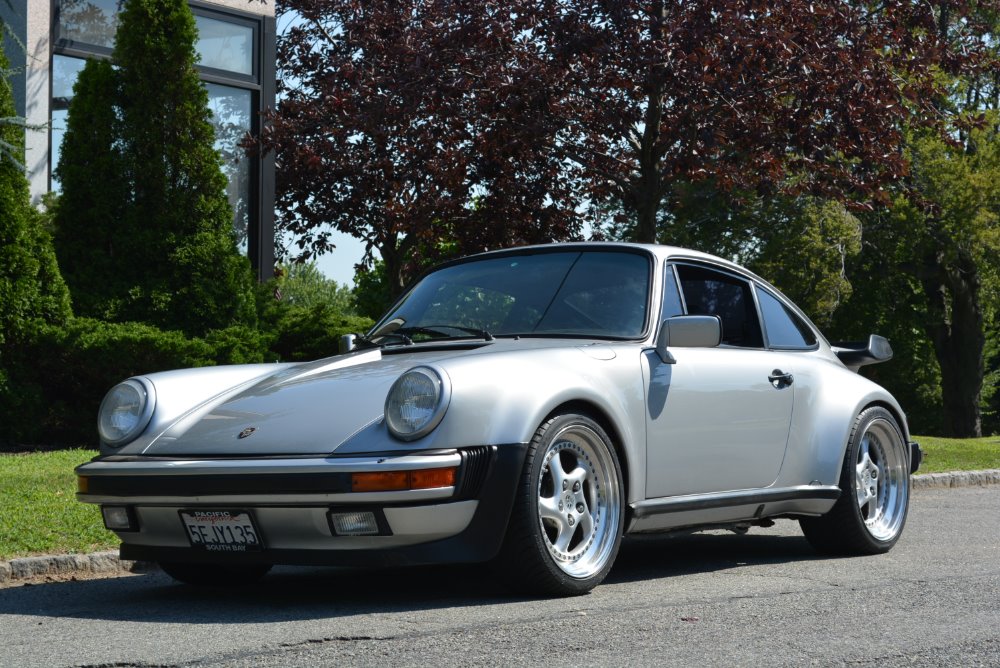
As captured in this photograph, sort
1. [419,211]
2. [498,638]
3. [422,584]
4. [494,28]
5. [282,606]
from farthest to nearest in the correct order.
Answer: [419,211]
[494,28]
[422,584]
[282,606]
[498,638]

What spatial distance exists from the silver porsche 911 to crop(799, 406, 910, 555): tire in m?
0.01

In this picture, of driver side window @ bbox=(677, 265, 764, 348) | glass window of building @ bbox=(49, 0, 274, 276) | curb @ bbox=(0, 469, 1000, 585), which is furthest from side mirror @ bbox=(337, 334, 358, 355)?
glass window of building @ bbox=(49, 0, 274, 276)

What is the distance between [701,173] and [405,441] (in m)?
8.58

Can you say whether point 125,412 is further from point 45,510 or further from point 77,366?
point 77,366

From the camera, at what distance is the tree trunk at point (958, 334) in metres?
34.9

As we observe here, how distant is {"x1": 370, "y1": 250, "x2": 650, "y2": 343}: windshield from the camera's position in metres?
6.48

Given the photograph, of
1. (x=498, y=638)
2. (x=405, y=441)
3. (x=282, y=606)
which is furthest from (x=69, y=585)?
(x=498, y=638)

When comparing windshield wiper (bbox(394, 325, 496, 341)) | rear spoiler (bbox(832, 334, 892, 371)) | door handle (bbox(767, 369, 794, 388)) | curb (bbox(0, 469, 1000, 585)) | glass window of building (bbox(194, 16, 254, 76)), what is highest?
glass window of building (bbox(194, 16, 254, 76))

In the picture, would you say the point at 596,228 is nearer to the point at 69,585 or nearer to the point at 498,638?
the point at 69,585

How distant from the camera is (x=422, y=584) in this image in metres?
6.12

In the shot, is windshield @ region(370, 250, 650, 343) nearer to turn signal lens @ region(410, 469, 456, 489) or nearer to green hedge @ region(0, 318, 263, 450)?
turn signal lens @ region(410, 469, 456, 489)

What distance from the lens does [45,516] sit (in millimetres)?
7918

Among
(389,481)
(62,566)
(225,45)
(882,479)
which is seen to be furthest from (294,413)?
(225,45)

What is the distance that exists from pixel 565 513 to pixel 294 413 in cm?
121
